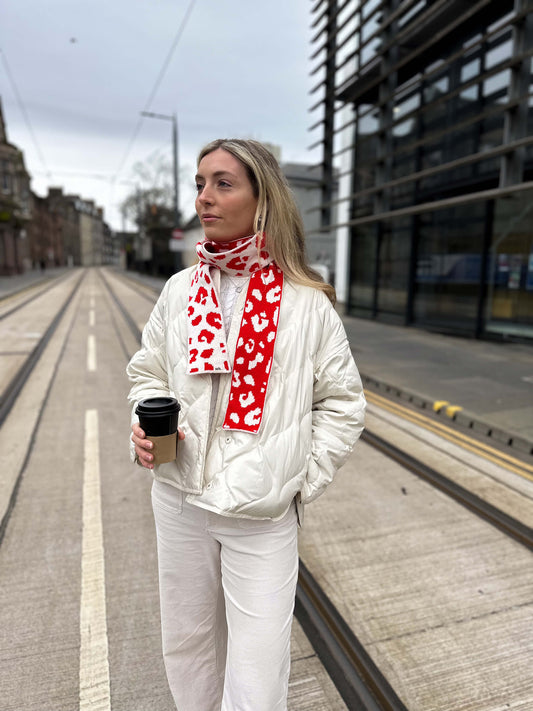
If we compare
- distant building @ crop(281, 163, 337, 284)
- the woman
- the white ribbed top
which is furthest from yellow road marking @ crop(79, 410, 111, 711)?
distant building @ crop(281, 163, 337, 284)

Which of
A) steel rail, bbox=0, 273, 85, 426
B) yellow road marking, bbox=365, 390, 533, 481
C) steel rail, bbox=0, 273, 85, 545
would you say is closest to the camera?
steel rail, bbox=0, 273, 85, 545

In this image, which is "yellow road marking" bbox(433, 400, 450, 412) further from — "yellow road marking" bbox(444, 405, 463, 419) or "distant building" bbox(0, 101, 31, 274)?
"distant building" bbox(0, 101, 31, 274)

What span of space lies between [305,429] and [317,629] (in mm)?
1561

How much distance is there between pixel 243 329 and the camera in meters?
1.47

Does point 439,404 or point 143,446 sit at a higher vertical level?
point 143,446

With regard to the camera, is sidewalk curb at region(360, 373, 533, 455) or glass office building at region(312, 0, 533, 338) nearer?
sidewalk curb at region(360, 373, 533, 455)

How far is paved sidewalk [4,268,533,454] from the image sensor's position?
5.77 metres

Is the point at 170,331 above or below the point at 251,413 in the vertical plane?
above

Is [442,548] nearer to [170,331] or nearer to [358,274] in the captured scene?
[170,331]

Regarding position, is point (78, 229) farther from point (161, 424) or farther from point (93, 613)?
point (161, 424)

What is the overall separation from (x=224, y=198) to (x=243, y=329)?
0.40 m

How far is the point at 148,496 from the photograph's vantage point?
3885mm

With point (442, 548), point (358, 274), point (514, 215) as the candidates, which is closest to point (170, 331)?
point (442, 548)

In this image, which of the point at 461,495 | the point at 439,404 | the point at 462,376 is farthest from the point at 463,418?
the point at 462,376
